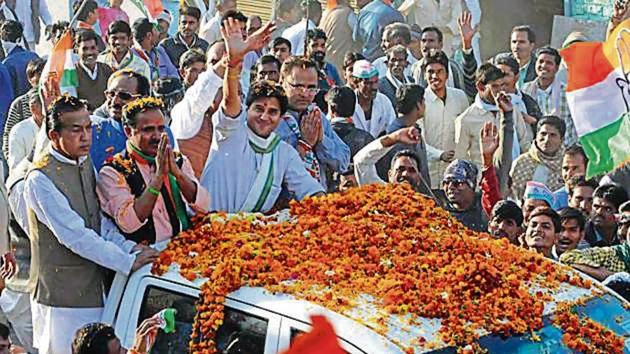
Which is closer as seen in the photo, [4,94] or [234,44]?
[234,44]

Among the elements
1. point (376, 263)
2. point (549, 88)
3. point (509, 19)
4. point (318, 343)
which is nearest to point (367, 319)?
point (376, 263)

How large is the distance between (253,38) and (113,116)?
3.99 feet

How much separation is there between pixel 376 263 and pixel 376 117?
5.40 m

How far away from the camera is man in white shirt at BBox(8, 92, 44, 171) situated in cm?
980

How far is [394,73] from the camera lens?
1241 cm

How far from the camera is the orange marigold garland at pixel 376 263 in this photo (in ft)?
17.9

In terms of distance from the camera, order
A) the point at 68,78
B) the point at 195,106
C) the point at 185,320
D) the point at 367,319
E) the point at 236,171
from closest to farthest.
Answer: the point at 367,319 → the point at 185,320 → the point at 236,171 → the point at 195,106 → the point at 68,78

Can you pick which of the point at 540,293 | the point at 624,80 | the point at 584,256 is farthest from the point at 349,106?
the point at 540,293

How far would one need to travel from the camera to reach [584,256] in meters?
7.54

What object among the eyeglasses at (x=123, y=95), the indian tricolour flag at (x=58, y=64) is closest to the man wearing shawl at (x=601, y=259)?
the eyeglasses at (x=123, y=95)

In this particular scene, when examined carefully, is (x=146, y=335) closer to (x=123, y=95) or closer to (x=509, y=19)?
(x=123, y=95)

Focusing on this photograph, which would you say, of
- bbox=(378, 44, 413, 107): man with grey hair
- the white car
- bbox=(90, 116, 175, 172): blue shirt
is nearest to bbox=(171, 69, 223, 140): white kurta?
bbox=(90, 116, 175, 172): blue shirt

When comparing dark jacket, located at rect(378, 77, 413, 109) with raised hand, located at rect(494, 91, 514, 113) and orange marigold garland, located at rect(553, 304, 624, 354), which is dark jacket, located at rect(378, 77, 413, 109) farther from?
orange marigold garland, located at rect(553, 304, 624, 354)

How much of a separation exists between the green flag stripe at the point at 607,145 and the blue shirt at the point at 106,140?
270cm
